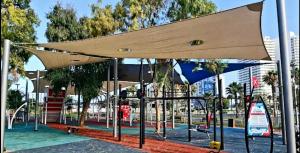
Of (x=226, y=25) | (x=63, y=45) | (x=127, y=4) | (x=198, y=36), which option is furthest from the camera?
(x=127, y=4)

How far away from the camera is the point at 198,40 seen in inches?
258

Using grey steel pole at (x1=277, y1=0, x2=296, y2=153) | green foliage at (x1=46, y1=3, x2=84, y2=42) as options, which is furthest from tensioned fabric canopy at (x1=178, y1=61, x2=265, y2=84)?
grey steel pole at (x1=277, y1=0, x2=296, y2=153)

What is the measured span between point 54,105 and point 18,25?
11.9 metres

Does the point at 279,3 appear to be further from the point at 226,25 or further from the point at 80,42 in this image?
the point at 80,42

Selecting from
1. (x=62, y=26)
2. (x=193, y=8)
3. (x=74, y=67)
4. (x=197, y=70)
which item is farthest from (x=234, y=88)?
(x=193, y=8)

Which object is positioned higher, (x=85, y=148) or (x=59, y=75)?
(x=59, y=75)

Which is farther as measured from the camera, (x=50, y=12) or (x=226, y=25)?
(x=50, y=12)

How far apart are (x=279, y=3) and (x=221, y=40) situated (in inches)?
89.6

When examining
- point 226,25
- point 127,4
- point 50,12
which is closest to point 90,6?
point 127,4

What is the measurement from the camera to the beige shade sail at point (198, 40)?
209 inches

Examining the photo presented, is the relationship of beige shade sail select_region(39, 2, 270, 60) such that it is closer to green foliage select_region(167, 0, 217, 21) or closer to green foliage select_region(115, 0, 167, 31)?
green foliage select_region(167, 0, 217, 21)

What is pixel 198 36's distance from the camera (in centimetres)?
623

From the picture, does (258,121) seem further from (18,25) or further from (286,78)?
(18,25)

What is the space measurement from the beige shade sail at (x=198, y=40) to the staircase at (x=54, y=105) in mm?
11399
